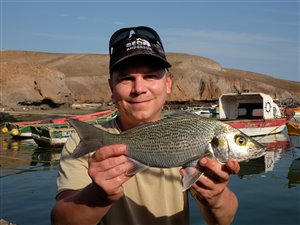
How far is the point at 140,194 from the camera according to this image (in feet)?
11.0

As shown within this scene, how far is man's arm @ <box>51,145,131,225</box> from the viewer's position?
9.23 ft

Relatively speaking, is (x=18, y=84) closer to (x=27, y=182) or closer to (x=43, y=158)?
(x=43, y=158)

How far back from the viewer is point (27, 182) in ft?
46.5

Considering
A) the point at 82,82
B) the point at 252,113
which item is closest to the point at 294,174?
the point at 252,113

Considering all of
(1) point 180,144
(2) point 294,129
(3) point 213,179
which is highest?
(1) point 180,144

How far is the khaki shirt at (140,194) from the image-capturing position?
332 centimetres

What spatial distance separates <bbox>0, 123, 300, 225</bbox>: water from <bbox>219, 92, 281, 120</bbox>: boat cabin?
8.39 m

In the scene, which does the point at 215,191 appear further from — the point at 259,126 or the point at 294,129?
the point at 259,126

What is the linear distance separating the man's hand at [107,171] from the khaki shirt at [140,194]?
519 mm

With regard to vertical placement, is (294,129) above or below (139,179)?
below

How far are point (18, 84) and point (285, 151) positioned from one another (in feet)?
185

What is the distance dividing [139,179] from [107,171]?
2.12 feet

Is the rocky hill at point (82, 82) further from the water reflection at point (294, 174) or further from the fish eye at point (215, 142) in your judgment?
the fish eye at point (215, 142)

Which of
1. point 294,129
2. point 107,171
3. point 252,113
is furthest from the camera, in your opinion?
point 252,113
